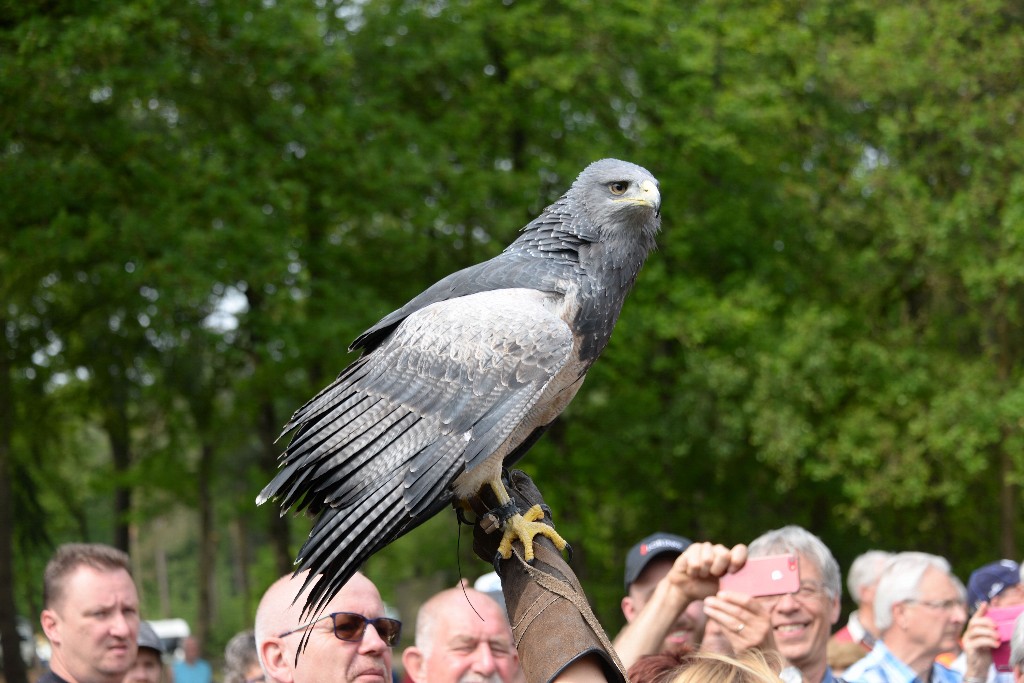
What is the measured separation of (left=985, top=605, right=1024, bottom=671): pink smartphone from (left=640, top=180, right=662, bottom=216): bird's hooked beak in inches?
108

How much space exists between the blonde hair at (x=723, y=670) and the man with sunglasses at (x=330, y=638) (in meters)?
1.03

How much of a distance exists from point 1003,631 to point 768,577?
67.0 inches

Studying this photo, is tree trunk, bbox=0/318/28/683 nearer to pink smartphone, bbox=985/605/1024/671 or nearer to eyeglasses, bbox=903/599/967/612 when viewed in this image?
eyeglasses, bbox=903/599/967/612

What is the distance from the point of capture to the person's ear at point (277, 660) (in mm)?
4098

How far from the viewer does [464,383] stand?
134 inches

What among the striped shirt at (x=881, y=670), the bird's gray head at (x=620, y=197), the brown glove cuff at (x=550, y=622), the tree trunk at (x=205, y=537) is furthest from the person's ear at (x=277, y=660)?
the tree trunk at (x=205, y=537)

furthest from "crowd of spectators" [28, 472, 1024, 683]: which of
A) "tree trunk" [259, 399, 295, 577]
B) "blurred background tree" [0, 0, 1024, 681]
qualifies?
"tree trunk" [259, 399, 295, 577]

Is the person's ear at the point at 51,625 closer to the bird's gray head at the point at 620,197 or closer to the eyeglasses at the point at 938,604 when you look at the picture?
the bird's gray head at the point at 620,197

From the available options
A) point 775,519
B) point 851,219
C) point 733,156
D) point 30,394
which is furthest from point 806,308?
point 30,394

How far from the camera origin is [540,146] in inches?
755

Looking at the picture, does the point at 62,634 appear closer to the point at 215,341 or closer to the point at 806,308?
the point at 215,341

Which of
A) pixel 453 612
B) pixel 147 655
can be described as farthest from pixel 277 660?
pixel 147 655

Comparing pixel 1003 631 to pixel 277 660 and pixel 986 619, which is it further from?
pixel 277 660

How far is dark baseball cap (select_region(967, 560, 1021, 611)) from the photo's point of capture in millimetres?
6215
